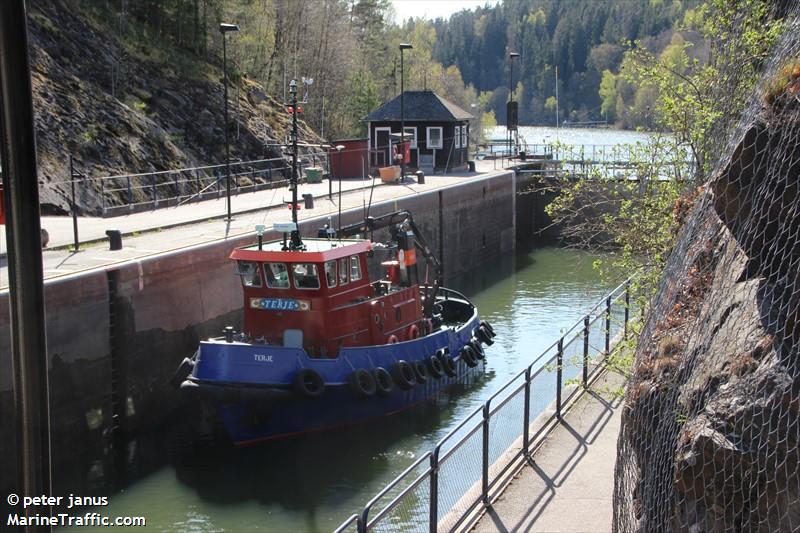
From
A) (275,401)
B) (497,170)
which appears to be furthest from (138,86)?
(275,401)

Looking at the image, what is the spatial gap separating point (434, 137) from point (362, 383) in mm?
30976

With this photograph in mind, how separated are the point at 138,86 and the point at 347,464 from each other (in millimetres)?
27364

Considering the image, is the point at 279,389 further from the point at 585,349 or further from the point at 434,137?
the point at 434,137

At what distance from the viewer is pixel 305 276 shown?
58.9ft

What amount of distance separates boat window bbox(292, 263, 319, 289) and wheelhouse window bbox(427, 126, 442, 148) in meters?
30.4

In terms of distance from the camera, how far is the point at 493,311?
1207 inches

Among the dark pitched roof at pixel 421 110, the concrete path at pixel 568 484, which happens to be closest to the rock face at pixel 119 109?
the dark pitched roof at pixel 421 110

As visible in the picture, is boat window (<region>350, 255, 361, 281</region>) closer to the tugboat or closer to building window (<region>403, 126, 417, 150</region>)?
the tugboat

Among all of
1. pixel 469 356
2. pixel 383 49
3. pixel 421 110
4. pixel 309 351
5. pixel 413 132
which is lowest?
pixel 469 356

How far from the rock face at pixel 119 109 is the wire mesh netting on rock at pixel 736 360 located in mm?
23787

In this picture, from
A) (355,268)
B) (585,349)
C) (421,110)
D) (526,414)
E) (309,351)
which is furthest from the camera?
(421,110)

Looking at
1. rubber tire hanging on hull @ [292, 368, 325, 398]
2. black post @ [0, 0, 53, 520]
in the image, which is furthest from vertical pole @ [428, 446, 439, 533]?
rubber tire hanging on hull @ [292, 368, 325, 398]

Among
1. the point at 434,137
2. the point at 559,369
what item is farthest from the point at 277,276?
the point at 434,137

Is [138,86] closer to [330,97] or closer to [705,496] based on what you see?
[330,97]
